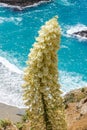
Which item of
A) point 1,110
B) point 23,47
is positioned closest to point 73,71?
point 23,47

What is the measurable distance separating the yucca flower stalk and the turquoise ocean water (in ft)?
124

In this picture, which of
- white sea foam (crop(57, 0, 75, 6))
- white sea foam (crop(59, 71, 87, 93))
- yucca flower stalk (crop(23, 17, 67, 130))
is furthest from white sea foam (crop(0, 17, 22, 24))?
yucca flower stalk (crop(23, 17, 67, 130))

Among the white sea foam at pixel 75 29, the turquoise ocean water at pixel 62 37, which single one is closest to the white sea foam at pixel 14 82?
the turquoise ocean water at pixel 62 37

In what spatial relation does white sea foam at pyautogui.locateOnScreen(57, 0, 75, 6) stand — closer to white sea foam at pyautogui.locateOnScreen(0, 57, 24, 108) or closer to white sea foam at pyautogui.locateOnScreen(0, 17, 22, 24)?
white sea foam at pyautogui.locateOnScreen(0, 17, 22, 24)

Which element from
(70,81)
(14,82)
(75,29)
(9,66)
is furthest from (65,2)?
(14,82)

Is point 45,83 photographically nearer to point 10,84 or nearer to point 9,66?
point 10,84

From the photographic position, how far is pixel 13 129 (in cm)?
4400

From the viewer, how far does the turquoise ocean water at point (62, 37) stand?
7194cm

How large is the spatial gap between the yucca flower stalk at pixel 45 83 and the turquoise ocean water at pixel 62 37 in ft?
124

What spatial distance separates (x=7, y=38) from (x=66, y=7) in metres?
21.3

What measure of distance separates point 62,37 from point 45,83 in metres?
61.7

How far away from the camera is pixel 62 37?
83.9m

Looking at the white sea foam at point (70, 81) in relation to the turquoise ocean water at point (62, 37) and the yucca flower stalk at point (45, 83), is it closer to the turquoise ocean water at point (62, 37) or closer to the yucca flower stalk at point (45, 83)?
the turquoise ocean water at point (62, 37)

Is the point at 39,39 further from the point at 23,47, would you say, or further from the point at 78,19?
the point at 78,19
